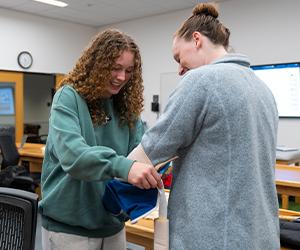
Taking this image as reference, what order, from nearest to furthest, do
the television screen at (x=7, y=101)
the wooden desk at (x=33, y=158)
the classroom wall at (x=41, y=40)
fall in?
the wooden desk at (x=33, y=158), the television screen at (x=7, y=101), the classroom wall at (x=41, y=40)

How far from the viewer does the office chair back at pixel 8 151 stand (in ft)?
14.5

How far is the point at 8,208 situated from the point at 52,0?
5894 millimetres

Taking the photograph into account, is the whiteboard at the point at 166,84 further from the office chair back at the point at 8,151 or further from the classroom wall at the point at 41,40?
the office chair back at the point at 8,151

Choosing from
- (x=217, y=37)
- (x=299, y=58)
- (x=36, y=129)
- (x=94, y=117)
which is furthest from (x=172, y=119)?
(x=36, y=129)

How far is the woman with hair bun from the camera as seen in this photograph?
912mm

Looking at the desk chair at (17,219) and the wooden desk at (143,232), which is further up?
the desk chair at (17,219)

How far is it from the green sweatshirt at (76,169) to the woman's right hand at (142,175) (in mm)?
62

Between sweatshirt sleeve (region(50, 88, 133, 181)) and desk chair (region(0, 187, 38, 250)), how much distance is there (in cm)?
20

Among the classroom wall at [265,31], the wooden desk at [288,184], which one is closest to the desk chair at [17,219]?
the wooden desk at [288,184]

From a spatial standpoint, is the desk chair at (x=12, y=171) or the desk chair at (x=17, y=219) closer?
the desk chair at (x=17, y=219)

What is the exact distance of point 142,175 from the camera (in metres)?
1.00

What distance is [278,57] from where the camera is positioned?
5590 mm

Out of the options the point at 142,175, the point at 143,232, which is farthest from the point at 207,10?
the point at 143,232

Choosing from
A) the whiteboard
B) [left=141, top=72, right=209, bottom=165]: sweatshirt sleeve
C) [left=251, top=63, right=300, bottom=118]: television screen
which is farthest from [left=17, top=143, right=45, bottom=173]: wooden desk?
[left=141, top=72, right=209, bottom=165]: sweatshirt sleeve
